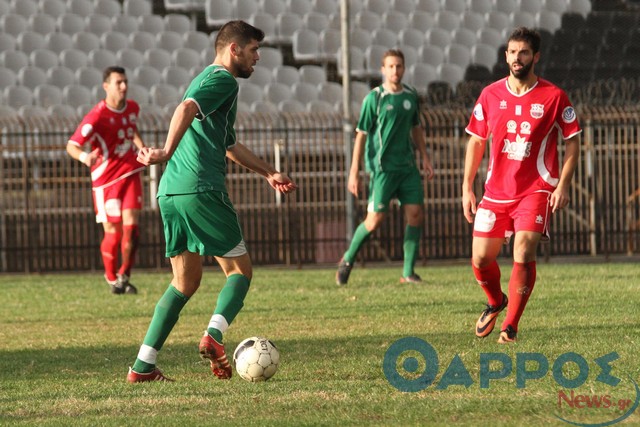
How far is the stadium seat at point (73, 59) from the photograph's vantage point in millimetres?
22578

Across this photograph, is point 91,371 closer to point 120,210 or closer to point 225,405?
point 225,405

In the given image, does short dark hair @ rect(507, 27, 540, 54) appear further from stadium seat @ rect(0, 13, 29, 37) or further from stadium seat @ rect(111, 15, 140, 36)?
stadium seat @ rect(0, 13, 29, 37)

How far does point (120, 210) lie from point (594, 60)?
13.4 m

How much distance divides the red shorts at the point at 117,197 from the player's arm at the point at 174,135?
6.27 meters

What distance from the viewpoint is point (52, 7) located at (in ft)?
77.7

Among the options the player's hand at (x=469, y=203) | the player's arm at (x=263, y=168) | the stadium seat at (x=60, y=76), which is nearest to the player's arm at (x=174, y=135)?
the player's arm at (x=263, y=168)

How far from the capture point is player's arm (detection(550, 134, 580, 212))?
291 inches

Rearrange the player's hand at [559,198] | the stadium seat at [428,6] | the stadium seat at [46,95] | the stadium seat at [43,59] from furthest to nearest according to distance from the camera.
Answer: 1. the stadium seat at [428,6]
2. the stadium seat at [43,59]
3. the stadium seat at [46,95]
4. the player's hand at [559,198]

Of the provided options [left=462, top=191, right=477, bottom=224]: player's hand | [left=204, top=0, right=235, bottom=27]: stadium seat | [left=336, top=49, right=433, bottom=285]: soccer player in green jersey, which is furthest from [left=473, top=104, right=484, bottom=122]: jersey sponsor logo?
[left=204, top=0, right=235, bottom=27]: stadium seat

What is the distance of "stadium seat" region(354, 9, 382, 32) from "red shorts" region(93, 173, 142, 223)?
1187cm

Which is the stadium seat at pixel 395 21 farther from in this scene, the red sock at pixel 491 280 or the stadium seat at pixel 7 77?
the red sock at pixel 491 280

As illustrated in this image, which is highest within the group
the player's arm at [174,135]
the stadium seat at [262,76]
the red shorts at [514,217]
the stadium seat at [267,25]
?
the stadium seat at [267,25]

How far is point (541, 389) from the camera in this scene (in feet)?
18.0

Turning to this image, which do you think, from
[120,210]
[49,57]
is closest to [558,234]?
[120,210]
